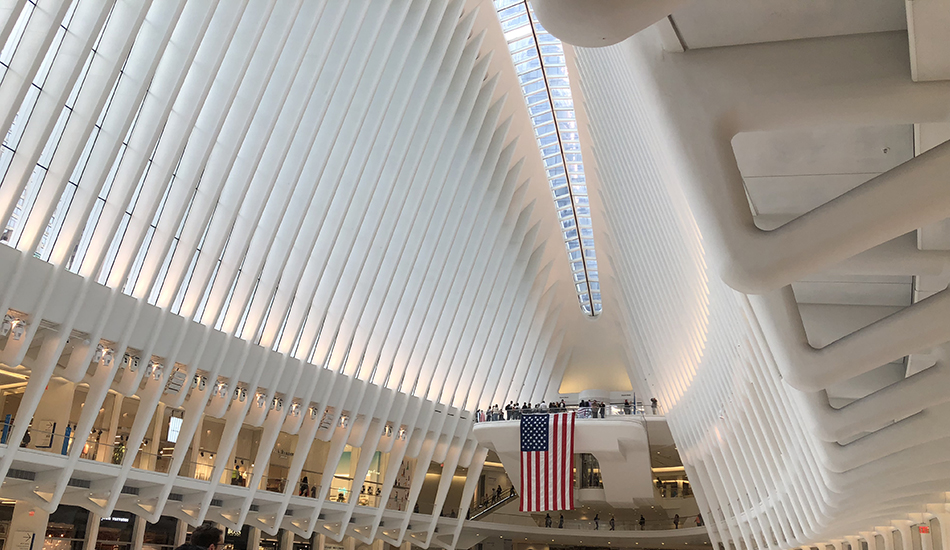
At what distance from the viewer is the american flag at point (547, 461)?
2584 cm

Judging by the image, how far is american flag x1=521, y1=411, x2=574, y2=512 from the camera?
84.8 feet

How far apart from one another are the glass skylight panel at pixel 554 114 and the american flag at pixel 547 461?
1011 centimetres

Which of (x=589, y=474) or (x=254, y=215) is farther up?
(x=254, y=215)

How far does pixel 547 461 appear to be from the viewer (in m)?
27.2

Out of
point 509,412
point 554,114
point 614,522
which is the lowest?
point 614,522

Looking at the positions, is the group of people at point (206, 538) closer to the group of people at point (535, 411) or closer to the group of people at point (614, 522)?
the group of people at point (535, 411)

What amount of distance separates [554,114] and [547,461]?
40.7 feet

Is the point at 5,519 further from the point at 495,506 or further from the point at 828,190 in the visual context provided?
the point at 828,190

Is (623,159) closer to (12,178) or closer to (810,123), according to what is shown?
(12,178)

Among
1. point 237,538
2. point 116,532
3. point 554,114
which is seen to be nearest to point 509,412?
point 237,538

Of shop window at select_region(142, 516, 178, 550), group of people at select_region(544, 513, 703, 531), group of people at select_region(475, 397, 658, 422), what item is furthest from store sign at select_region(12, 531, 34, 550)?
group of people at select_region(544, 513, 703, 531)

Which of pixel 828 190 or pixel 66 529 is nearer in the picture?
pixel 828 190

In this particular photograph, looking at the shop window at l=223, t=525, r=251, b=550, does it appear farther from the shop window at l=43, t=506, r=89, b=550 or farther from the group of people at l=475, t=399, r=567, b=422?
the group of people at l=475, t=399, r=567, b=422

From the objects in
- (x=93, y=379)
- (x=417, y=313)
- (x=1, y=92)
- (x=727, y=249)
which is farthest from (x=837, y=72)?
(x=417, y=313)
